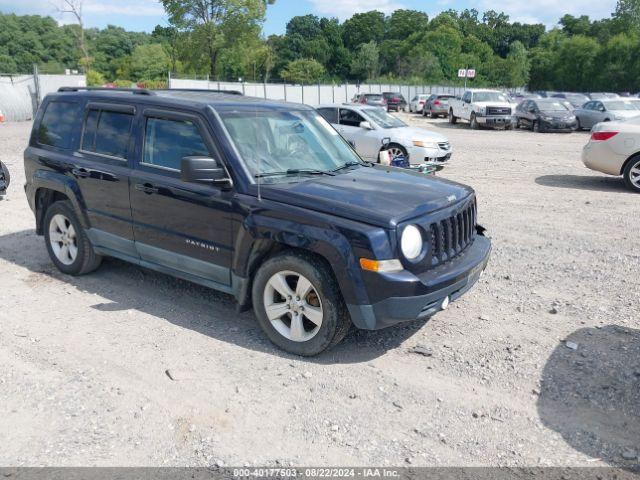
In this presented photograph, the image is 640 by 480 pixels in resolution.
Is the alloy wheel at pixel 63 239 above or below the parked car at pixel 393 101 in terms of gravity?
below

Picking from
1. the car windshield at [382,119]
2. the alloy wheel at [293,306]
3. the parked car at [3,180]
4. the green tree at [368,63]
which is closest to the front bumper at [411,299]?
the alloy wheel at [293,306]

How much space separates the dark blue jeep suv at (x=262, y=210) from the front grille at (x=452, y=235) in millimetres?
14

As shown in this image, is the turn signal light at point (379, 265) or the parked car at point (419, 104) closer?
the turn signal light at point (379, 265)

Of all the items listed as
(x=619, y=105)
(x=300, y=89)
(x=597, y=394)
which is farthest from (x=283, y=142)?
(x=300, y=89)

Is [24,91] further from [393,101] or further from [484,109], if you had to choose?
[393,101]

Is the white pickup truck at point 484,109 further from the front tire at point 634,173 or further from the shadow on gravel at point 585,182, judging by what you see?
the front tire at point 634,173

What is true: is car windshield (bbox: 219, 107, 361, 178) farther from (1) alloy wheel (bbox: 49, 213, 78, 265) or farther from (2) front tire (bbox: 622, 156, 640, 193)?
(2) front tire (bbox: 622, 156, 640, 193)

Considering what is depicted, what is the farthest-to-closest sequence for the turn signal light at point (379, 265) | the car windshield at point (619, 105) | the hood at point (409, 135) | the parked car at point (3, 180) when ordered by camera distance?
the car windshield at point (619, 105) < the hood at point (409, 135) < the parked car at point (3, 180) < the turn signal light at point (379, 265)

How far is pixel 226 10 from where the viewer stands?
54.1m

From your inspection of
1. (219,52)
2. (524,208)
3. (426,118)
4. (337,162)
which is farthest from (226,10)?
(337,162)

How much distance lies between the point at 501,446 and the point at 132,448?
6.90ft

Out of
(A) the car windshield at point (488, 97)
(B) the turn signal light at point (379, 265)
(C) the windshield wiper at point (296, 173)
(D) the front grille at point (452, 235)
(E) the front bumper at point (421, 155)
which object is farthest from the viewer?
(A) the car windshield at point (488, 97)

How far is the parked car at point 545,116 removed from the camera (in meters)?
25.4

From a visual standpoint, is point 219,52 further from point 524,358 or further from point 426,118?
point 524,358
